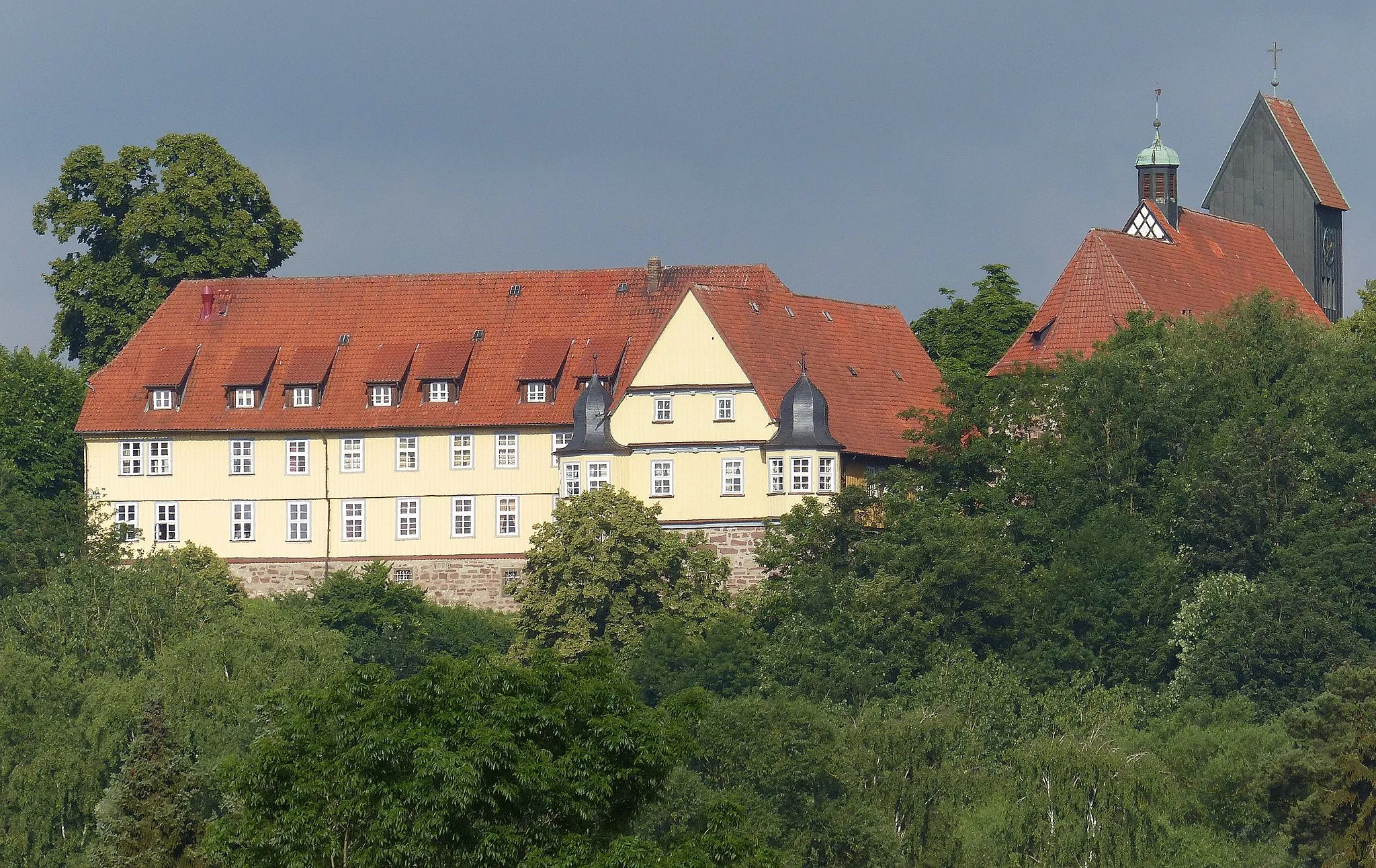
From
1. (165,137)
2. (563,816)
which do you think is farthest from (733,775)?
(165,137)

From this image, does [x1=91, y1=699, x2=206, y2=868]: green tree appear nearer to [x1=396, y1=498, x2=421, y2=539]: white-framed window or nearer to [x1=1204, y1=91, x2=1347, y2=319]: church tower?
[x1=396, y1=498, x2=421, y2=539]: white-framed window

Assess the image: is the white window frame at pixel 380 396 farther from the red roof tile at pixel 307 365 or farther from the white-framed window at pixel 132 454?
the white-framed window at pixel 132 454

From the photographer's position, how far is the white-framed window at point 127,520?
76.9m

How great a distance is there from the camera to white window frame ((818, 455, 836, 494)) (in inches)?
2872

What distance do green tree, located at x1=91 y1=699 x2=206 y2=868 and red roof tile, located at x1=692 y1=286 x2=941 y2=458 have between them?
20850 millimetres

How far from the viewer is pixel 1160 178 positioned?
92312 mm

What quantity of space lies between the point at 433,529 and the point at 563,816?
113 ft

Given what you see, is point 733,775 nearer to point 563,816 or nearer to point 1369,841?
point 1369,841

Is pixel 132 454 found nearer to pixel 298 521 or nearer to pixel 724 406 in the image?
pixel 298 521

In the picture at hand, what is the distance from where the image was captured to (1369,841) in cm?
5612

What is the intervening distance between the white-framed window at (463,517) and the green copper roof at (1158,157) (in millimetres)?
25597

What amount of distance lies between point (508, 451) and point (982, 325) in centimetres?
1806

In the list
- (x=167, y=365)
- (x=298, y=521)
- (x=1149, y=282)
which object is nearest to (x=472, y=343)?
(x=298, y=521)

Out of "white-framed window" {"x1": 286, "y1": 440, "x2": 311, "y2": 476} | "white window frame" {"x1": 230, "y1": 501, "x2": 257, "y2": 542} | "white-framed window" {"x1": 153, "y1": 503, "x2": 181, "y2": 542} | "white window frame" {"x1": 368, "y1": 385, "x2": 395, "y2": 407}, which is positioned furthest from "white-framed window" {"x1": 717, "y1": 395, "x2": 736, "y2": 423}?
"white-framed window" {"x1": 153, "y1": 503, "x2": 181, "y2": 542}
